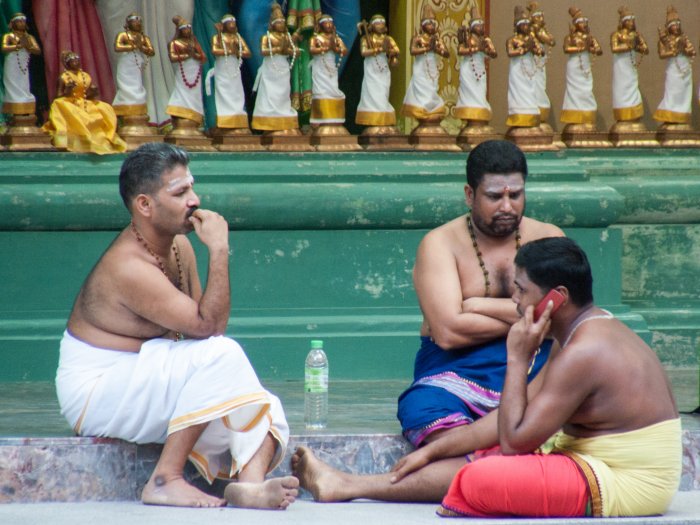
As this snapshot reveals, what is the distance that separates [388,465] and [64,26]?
368 centimetres

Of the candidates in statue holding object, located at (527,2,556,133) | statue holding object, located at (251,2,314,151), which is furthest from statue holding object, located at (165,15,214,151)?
statue holding object, located at (527,2,556,133)

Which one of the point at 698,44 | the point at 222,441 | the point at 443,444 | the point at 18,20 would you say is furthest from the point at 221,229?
the point at 698,44

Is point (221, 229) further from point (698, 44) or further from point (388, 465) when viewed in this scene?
point (698, 44)

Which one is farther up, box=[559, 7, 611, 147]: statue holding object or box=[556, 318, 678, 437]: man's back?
box=[559, 7, 611, 147]: statue holding object

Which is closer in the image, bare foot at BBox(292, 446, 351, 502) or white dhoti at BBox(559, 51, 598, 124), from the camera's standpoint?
bare foot at BBox(292, 446, 351, 502)

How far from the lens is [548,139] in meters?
8.05

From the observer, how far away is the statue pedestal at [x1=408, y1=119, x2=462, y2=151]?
25.9 ft

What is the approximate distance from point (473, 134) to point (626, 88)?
1092 millimetres

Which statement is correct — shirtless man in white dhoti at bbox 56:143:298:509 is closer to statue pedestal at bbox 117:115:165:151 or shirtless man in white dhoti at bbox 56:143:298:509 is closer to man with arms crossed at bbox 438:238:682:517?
man with arms crossed at bbox 438:238:682:517

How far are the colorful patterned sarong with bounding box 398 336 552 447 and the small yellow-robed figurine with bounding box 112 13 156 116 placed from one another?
9.14 ft

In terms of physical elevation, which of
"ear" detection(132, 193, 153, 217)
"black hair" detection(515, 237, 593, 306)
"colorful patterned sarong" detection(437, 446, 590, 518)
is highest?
"ear" detection(132, 193, 153, 217)

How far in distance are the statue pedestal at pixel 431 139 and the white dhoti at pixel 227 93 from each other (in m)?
0.97

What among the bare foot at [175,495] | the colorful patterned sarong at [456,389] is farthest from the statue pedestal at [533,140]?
the bare foot at [175,495]

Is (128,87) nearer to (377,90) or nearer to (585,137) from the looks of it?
(377,90)
